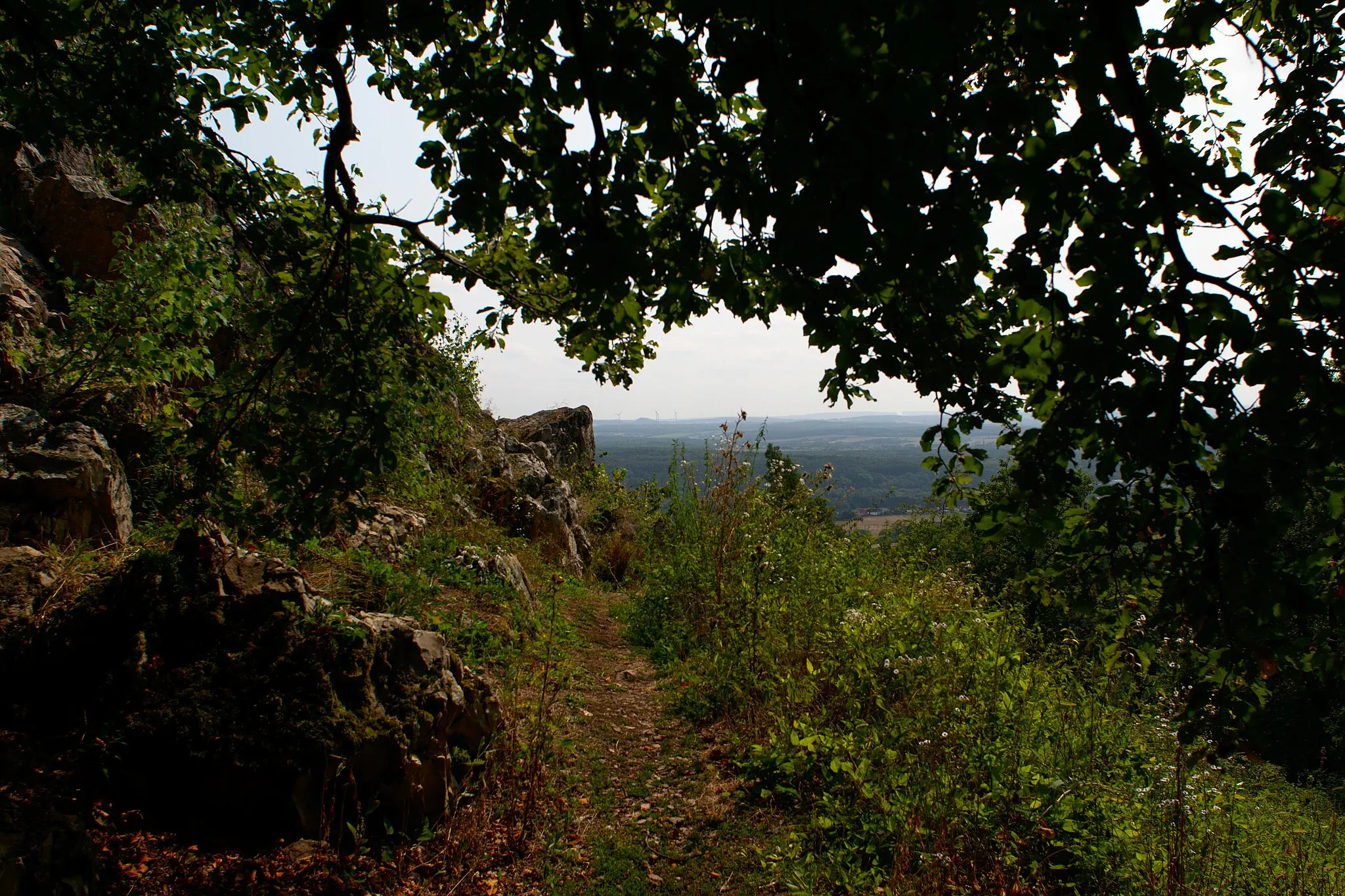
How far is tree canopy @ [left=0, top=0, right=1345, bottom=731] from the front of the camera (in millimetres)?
1327

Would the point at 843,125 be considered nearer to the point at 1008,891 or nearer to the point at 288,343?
the point at 288,343

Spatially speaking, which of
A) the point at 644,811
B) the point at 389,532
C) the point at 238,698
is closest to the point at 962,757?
the point at 644,811

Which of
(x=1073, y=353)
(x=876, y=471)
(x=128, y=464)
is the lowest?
(x=876, y=471)

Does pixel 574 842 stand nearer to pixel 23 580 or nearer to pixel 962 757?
pixel 962 757

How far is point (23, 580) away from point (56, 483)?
0.95 meters

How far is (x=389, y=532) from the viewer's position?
19.5 feet

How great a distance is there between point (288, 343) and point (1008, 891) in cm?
410

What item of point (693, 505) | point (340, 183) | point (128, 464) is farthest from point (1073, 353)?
point (693, 505)

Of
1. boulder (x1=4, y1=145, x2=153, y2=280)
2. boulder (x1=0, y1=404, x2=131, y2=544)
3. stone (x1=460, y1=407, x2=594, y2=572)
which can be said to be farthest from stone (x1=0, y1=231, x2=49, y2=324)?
stone (x1=460, y1=407, x2=594, y2=572)

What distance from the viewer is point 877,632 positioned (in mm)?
4809

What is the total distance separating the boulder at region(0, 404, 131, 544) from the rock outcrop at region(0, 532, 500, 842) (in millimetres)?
1051

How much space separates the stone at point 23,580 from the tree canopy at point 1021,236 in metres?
2.94

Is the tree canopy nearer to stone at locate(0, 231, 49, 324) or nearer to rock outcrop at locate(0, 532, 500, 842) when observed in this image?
rock outcrop at locate(0, 532, 500, 842)

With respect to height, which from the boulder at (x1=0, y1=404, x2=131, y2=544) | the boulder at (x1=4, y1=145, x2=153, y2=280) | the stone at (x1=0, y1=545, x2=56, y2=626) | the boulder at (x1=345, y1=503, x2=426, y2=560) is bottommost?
the boulder at (x1=345, y1=503, x2=426, y2=560)
